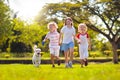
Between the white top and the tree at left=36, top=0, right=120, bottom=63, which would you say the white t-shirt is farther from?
the tree at left=36, top=0, right=120, bottom=63

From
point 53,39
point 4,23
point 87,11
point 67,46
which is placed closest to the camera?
point 67,46

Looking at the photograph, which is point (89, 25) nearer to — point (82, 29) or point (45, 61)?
point (45, 61)

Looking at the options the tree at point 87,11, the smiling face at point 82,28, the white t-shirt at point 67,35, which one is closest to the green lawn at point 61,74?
the white t-shirt at point 67,35

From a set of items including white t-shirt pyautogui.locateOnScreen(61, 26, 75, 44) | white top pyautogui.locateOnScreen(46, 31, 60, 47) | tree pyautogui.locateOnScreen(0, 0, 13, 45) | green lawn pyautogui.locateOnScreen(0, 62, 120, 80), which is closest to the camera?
green lawn pyautogui.locateOnScreen(0, 62, 120, 80)

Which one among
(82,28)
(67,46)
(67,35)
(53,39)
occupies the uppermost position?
(82,28)

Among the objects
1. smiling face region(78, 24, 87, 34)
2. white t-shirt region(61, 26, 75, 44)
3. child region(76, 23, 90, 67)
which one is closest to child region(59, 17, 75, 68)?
white t-shirt region(61, 26, 75, 44)

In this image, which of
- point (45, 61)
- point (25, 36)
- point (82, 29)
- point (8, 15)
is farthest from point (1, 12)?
point (82, 29)

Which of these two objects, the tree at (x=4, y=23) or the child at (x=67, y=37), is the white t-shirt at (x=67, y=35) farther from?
the tree at (x=4, y=23)

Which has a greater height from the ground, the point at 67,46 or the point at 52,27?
the point at 52,27

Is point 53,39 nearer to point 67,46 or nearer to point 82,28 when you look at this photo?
point 67,46

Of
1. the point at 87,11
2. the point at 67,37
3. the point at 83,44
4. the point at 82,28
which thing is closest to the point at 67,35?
the point at 67,37

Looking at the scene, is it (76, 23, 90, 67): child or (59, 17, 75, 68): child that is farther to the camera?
(76, 23, 90, 67): child

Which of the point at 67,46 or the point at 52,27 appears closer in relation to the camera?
the point at 67,46

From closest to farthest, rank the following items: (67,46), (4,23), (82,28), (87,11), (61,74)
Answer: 1. (61,74)
2. (67,46)
3. (82,28)
4. (87,11)
5. (4,23)
